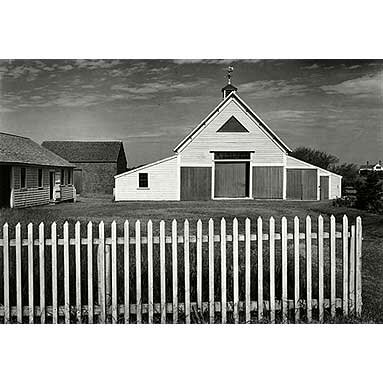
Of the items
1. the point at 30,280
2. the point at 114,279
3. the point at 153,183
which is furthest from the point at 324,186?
the point at 30,280

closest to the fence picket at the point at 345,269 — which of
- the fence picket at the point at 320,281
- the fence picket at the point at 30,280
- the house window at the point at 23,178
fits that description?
the fence picket at the point at 320,281

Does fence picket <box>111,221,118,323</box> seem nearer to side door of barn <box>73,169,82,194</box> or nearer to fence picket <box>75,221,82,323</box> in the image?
fence picket <box>75,221,82,323</box>

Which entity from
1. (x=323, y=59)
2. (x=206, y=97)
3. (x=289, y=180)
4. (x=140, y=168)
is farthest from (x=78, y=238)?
(x=323, y=59)

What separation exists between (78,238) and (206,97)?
1930mm

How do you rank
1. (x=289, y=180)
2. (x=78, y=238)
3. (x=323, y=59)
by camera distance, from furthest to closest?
(x=289, y=180) → (x=323, y=59) → (x=78, y=238)

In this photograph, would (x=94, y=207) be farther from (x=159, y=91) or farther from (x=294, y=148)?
(x=294, y=148)

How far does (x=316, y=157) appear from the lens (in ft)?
17.5

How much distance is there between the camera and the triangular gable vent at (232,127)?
5.35 metres

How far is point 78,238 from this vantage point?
15.3ft

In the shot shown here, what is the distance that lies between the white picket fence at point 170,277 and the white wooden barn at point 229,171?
2.21 ft

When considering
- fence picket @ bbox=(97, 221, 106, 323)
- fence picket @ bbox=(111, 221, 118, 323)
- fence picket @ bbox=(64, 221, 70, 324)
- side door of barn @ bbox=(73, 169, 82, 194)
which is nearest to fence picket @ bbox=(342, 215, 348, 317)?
fence picket @ bbox=(111, 221, 118, 323)

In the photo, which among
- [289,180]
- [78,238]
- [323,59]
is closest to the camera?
[78,238]

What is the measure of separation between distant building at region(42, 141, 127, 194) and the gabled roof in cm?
66

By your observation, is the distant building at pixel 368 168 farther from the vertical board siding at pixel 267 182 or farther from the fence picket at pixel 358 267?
the vertical board siding at pixel 267 182
